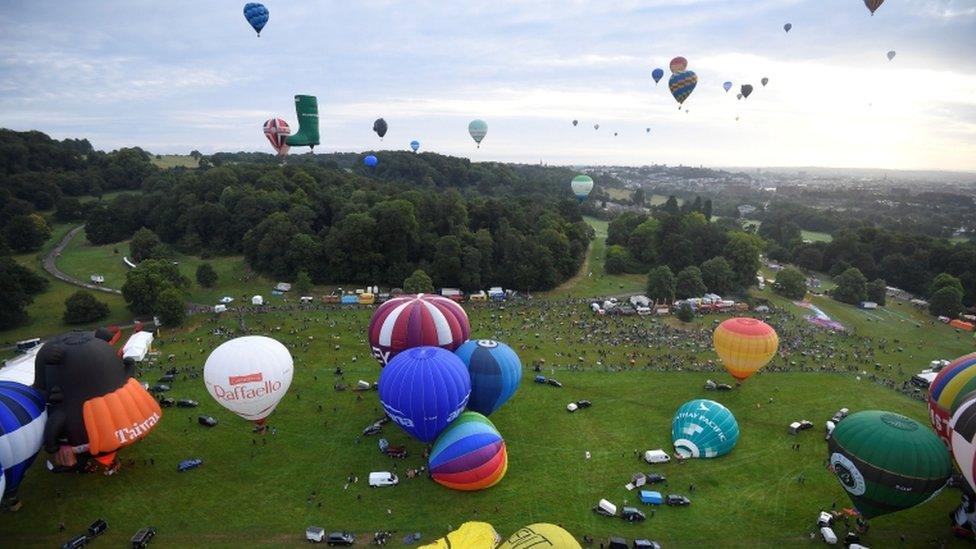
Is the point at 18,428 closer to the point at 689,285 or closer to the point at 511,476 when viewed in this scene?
the point at 511,476

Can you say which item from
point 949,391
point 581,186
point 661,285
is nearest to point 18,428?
point 949,391

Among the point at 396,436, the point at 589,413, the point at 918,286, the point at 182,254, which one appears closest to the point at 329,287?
the point at 182,254

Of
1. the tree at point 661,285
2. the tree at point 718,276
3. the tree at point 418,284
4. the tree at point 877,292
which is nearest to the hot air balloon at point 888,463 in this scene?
the tree at point 661,285

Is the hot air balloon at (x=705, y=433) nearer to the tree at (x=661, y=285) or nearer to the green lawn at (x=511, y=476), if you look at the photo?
the green lawn at (x=511, y=476)

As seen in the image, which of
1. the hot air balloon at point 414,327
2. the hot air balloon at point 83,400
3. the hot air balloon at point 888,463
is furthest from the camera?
the hot air balloon at point 414,327

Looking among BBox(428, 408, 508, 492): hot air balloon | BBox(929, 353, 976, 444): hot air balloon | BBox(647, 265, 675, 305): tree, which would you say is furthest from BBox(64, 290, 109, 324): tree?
BBox(929, 353, 976, 444): hot air balloon

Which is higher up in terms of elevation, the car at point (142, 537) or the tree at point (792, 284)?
the tree at point (792, 284)

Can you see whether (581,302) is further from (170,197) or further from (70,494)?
(170,197)
